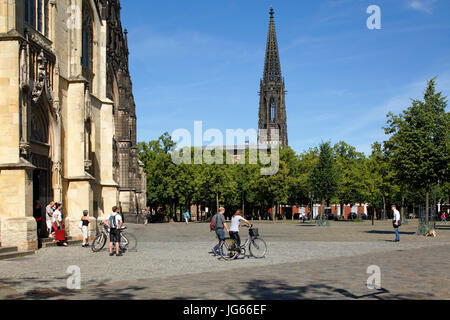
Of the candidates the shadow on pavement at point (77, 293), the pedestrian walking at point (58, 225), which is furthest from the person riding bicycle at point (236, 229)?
the pedestrian walking at point (58, 225)

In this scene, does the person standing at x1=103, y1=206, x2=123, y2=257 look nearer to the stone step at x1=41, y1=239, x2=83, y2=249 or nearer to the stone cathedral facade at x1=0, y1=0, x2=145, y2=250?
the stone cathedral facade at x1=0, y1=0, x2=145, y2=250

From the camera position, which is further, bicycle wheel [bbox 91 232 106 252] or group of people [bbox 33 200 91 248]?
group of people [bbox 33 200 91 248]

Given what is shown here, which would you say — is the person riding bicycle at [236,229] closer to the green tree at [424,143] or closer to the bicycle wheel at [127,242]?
the bicycle wheel at [127,242]

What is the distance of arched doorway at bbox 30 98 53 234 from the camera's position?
20.9 meters

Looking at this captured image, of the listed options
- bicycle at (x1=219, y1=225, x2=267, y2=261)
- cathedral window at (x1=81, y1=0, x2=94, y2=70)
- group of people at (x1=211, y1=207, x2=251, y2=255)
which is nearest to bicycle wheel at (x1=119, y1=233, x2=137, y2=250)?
group of people at (x1=211, y1=207, x2=251, y2=255)

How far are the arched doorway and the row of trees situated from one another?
19.4 metres

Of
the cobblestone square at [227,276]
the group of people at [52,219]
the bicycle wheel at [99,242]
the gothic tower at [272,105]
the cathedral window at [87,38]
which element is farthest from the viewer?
the gothic tower at [272,105]

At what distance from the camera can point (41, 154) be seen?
21.5m

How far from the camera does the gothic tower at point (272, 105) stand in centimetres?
13112

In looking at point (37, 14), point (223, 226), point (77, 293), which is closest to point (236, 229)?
point (223, 226)

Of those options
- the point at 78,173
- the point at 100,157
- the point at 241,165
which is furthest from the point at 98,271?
the point at 241,165

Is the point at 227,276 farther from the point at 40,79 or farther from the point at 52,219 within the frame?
the point at 40,79

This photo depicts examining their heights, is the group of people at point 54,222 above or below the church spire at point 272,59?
below

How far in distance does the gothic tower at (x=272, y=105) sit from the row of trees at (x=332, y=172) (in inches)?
1664
